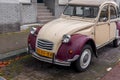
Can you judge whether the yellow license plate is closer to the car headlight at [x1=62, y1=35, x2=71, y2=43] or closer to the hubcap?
the car headlight at [x1=62, y1=35, x2=71, y2=43]

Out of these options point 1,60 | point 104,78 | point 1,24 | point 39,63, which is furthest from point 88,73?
point 1,24

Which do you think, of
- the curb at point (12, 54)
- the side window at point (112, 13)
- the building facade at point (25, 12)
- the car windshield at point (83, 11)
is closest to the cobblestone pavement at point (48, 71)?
the curb at point (12, 54)

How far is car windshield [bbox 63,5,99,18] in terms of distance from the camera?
707 cm

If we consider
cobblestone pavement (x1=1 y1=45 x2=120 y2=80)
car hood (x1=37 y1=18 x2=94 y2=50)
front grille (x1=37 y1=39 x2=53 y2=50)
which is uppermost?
car hood (x1=37 y1=18 x2=94 y2=50)

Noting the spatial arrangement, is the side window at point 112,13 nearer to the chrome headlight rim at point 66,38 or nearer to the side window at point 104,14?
the side window at point 104,14

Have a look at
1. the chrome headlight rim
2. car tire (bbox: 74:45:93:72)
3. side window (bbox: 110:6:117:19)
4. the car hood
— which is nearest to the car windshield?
the car hood

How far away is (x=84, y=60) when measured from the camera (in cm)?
605

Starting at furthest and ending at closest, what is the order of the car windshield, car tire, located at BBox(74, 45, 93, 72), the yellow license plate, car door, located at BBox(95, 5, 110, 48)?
the car windshield, car door, located at BBox(95, 5, 110, 48), car tire, located at BBox(74, 45, 93, 72), the yellow license plate

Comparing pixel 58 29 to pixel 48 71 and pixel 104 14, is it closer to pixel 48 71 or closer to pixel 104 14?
pixel 48 71

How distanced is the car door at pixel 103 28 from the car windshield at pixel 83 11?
0.72 feet

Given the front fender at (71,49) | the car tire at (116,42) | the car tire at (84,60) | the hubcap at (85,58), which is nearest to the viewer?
the front fender at (71,49)

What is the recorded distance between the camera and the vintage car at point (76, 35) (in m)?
5.66

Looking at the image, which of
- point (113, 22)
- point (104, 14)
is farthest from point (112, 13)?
point (104, 14)

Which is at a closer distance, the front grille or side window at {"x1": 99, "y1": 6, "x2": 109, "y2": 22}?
the front grille
